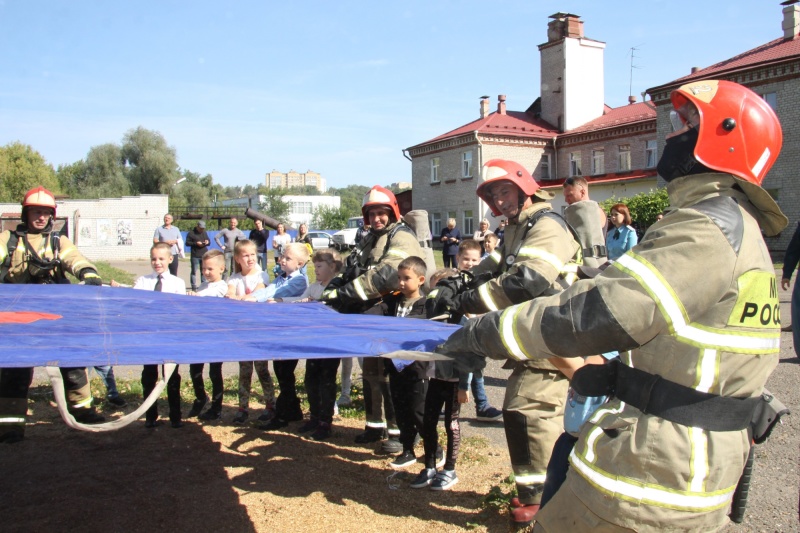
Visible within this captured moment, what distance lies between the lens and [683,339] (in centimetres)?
206

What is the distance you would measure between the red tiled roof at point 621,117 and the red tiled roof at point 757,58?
13.6ft

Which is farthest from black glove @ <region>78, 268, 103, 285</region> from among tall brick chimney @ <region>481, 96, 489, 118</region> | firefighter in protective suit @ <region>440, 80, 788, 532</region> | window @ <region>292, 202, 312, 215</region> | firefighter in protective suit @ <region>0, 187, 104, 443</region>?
window @ <region>292, 202, 312, 215</region>

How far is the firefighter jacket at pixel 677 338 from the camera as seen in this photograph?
197 cm

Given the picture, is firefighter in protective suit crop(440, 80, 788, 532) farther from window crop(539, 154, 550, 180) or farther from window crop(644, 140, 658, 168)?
window crop(539, 154, 550, 180)

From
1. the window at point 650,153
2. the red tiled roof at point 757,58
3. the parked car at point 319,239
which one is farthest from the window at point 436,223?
the red tiled roof at point 757,58

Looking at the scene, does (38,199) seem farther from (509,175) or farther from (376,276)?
(509,175)

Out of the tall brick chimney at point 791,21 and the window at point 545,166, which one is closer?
the tall brick chimney at point 791,21

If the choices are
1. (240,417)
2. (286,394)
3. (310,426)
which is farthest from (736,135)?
(240,417)

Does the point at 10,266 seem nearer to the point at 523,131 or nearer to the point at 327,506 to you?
the point at 327,506

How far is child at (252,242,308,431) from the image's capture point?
6.19 meters

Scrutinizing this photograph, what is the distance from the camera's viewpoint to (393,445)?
5504mm

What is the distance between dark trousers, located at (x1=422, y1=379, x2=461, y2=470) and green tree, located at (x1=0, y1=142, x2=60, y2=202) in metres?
61.3

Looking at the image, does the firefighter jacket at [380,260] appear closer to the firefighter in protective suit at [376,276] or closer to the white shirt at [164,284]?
the firefighter in protective suit at [376,276]

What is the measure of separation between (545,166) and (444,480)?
36.8 meters
